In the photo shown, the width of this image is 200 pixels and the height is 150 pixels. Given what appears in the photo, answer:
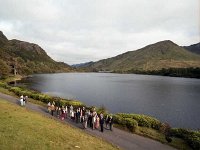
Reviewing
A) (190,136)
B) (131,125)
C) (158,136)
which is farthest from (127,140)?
(190,136)

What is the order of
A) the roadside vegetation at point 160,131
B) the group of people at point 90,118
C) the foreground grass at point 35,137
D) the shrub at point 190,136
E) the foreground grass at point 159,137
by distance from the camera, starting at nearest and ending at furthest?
the foreground grass at point 35,137
the shrub at point 190,136
the foreground grass at point 159,137
the roadside vegetation at point 160,131
the group of people at point 90,118

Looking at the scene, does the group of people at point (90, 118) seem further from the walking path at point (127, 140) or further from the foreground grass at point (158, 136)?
the foreground grass at point (158, 136)

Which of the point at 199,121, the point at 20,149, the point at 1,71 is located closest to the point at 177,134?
the point at 20,149

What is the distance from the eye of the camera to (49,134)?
2634 centimetres

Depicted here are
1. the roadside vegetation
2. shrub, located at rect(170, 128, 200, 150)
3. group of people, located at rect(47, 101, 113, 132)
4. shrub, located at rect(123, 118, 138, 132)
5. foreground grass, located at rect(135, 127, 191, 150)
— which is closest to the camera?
shrub, located at rect(170, 128, 200, 150)

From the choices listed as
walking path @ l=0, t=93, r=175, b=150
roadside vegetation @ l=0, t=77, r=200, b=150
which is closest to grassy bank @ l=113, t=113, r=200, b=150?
roadside vegetation @ l=0, t=77, r=200, b=150

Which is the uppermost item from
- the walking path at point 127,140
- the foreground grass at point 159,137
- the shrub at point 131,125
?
the shrub at point 131,125

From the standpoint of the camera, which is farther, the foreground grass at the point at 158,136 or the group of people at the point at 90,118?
the group of people at the point at 90,118

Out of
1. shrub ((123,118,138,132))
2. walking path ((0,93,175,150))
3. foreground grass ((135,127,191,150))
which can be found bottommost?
foreground grass ((135,127,191,150))

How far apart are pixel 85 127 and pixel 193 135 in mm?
14247

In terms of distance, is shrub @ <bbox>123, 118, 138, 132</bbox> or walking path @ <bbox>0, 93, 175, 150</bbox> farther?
shrub @ <bbox>123, 118, 138, 132</bbox>

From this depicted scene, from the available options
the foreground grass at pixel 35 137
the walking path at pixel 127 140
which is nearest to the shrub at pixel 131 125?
the walking path at pixel 127 140

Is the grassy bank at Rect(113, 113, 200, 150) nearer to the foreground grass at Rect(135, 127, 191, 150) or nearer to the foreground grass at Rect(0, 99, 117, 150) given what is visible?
the foreground grass at Rect(135, 127, 191, 150)

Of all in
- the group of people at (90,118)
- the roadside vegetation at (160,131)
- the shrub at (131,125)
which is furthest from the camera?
the shrub at (131,125)
